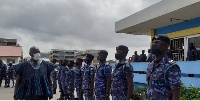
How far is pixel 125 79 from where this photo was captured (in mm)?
4336

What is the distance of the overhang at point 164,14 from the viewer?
8962 mm

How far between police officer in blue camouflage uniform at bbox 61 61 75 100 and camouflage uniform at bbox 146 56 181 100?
576 centimetres

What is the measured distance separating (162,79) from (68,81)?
6402 millimetres

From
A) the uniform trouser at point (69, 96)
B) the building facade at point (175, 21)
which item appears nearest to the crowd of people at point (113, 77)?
the uniform trouser at point (69, 96)

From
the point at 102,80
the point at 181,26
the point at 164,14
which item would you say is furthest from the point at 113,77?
the point at 181,26

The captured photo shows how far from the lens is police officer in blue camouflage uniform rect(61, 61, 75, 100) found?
28.8 ft

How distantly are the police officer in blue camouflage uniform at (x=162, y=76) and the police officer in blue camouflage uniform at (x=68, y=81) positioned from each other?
577 centimetres

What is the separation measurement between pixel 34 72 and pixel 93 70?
78.3 inches

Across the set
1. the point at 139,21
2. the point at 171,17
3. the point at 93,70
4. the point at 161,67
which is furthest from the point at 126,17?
the point at 161,67

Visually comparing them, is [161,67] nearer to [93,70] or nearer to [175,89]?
[175,89]

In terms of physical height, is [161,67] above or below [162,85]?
above

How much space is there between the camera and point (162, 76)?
2896mm

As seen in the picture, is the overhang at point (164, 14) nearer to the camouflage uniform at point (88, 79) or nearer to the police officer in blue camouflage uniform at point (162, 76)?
the camouflage uniform at point (88, 79)

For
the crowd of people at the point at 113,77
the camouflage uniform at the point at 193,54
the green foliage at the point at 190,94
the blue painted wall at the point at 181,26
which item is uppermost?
the blue painted wall at the point at 181,26
